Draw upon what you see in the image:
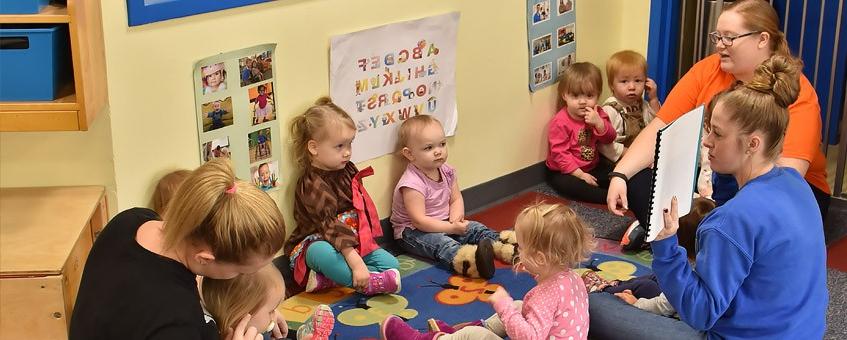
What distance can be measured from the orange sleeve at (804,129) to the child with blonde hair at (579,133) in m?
0.88

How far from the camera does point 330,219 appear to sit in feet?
11.1

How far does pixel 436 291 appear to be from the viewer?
3.40 m

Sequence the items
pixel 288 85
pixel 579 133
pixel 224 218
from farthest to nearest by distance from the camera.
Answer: pixel 579 133, pixel 288 85, pixel 224 218

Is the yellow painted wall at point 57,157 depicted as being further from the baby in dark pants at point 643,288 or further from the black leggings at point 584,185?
the black leggings at point 584,185

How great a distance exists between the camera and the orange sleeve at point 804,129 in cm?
346

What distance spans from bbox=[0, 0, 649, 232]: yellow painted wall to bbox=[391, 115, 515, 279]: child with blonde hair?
9 centimetres

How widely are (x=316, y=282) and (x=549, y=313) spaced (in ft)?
3.30

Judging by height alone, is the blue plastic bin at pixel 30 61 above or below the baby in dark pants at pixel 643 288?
above

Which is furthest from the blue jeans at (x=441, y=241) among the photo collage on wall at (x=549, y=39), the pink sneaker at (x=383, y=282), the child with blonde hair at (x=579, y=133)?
the photo collage on wall at (x=549, y=39)

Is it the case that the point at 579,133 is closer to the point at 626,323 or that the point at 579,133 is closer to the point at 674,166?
the point at 626,323

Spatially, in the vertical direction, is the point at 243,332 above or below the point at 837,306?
above

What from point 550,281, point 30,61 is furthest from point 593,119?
point 30,61

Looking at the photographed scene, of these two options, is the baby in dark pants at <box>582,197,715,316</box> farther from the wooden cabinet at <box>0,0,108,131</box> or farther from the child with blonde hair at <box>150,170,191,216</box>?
the wooden cabinet at <box>0,0,108,131</box>

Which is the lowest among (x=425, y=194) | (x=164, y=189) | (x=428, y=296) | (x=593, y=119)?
(x=428, y=296)
